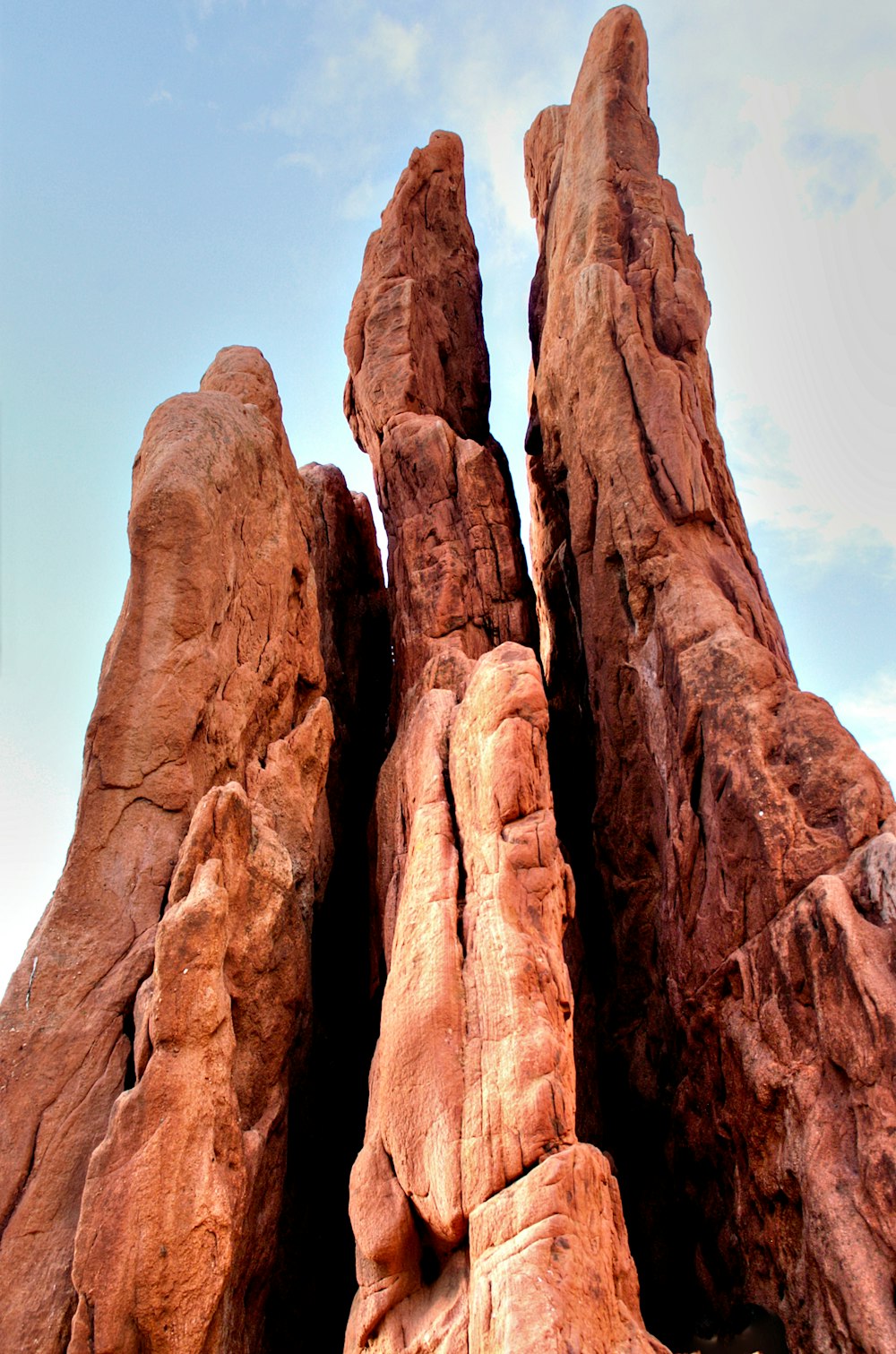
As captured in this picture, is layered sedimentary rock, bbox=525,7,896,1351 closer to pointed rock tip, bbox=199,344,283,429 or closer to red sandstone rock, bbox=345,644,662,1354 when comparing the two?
red sandstone rock, bbox=345,644,662,1354

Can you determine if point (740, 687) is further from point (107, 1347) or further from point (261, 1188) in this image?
point (107, 1347)

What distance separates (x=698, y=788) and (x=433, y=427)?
9318 mm


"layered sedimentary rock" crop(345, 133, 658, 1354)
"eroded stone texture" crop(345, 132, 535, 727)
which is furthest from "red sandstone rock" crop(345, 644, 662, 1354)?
"eroded stone texture" crop(345, 132, 535, 727)

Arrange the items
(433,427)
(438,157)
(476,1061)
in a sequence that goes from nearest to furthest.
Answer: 1. (476,1061)
2. (433,427)
3. (438,157)

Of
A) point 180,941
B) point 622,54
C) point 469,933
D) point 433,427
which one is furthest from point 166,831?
point 622,54

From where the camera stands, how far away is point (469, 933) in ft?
34.2

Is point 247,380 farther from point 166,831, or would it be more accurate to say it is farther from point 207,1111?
point 207,1111

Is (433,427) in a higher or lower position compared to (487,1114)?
higher

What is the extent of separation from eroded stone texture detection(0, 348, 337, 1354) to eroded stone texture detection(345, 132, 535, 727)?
115 inches

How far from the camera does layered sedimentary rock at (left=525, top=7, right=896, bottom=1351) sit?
33.5 feet

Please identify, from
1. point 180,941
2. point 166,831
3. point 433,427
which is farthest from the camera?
point 433,427

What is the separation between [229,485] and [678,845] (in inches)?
310

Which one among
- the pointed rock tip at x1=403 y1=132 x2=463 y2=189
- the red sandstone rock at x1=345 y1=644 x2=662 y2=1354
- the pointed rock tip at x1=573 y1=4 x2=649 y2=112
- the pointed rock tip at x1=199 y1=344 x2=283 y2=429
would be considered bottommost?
the red sandstone rock at x1=345 y1=644 x2=662 y2=1354

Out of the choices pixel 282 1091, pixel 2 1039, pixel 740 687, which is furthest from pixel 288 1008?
pixel 740 687
